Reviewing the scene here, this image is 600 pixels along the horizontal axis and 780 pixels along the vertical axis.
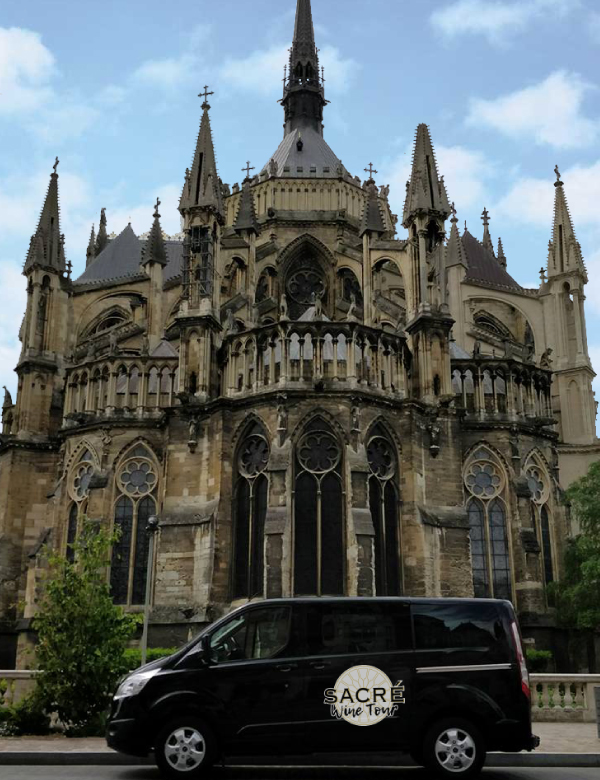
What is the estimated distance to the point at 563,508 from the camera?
1284 inches

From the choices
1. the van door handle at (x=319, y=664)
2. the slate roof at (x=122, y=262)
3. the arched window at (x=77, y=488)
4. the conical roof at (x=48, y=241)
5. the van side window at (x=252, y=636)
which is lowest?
the van door handle at (x=319, y=664)

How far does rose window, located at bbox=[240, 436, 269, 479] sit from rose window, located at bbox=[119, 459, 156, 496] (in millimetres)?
4290

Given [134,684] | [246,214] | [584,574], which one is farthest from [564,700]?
[246,214]

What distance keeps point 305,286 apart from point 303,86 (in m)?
19.4

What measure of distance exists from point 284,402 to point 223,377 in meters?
3.39

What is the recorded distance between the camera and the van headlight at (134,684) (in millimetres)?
11938

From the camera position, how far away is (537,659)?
2730 centimetres

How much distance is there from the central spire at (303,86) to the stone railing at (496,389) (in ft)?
82.1

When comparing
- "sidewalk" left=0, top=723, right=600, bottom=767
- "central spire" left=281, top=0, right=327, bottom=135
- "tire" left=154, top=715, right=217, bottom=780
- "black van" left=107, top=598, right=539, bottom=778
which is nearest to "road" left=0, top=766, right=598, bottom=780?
"sidewalk" left=0, top=723, right=600, bottom=767

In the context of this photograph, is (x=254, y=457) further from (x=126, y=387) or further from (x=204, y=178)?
(x=204, y=178)

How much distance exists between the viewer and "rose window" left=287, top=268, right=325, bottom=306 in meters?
40.5

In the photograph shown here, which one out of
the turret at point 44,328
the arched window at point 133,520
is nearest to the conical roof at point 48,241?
the turret at point 44,328

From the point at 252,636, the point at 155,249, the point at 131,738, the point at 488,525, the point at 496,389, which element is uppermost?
the point at 155,249

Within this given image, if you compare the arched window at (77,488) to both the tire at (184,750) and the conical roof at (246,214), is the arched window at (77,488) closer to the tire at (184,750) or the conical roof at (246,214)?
the conical roof at (246,214)
